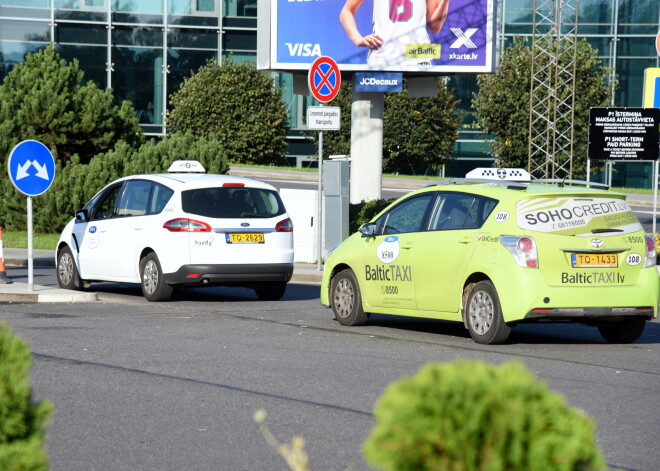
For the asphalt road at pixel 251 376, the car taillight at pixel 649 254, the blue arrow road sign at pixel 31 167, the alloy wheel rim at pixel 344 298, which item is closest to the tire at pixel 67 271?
the blue arrow road sign at pixel 31 167

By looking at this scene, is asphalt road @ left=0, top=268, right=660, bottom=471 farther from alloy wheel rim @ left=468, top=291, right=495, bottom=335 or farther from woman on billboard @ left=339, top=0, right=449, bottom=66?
woman on billboard @ left=339, top=0, right=449, bottom=66

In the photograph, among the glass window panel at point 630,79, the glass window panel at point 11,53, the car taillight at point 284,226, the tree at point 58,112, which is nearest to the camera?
the car taillight at point 284,226

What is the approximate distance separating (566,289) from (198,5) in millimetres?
45963

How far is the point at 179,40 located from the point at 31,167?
39.7 metres

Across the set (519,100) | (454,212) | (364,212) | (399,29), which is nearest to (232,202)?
(454,212)

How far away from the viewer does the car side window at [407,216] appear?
11.9 metres

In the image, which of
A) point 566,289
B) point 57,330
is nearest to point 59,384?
point 57,330

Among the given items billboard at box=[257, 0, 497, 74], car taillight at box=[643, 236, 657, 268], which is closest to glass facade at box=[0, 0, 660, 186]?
billboard at box=[257, 0, 497, 74]

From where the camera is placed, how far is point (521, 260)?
1057 cm

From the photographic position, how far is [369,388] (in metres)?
8.22

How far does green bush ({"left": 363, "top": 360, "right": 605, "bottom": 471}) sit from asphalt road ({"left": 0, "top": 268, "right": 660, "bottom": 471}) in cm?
145

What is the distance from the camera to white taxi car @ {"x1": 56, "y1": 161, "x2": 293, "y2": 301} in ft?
48.4

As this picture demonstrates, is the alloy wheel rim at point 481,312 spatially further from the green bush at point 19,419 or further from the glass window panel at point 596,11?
the glass window panel at point 596,11

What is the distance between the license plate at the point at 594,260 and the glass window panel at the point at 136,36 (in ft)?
149
